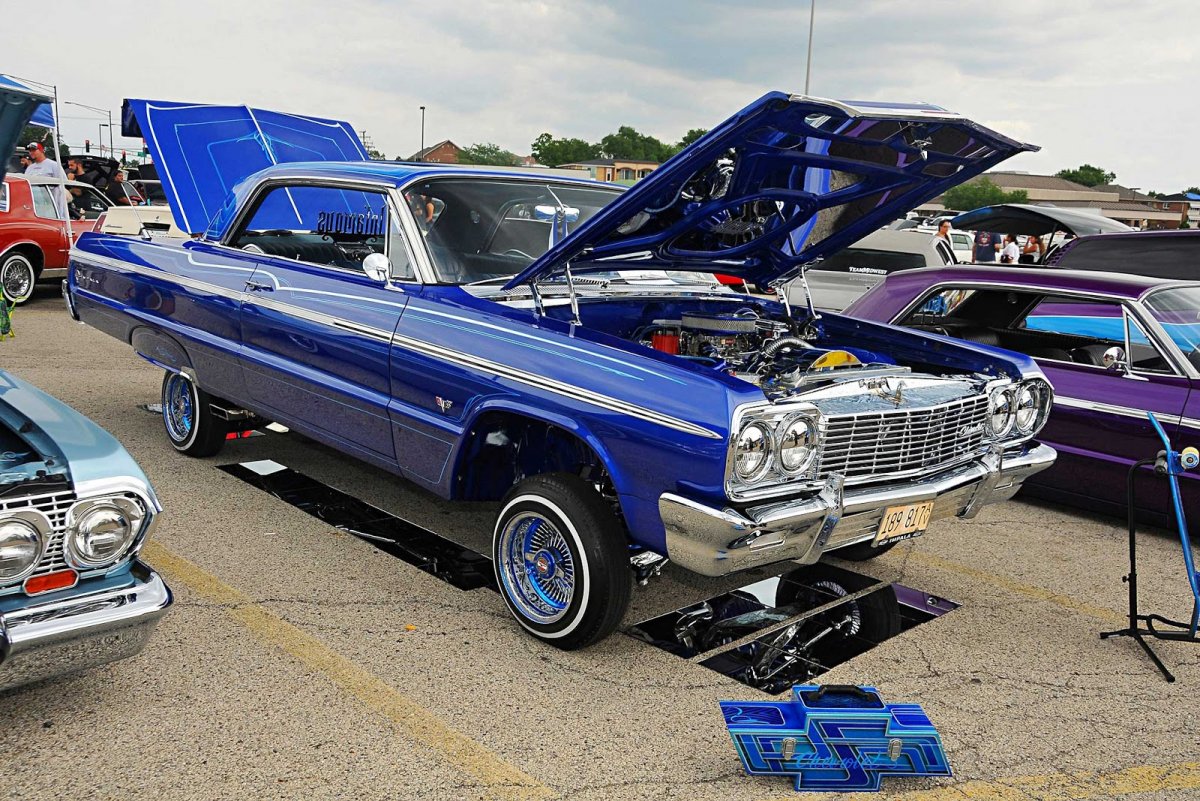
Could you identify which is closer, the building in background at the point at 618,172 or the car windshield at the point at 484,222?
the car windshield at the point at 484,222

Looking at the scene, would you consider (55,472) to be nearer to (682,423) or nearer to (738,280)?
(682,423)

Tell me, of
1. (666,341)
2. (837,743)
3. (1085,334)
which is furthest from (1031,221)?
(837,743)

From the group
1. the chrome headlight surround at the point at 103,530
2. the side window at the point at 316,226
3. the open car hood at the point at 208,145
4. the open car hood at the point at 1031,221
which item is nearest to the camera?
the chrome headlight surround at the point at 103,530

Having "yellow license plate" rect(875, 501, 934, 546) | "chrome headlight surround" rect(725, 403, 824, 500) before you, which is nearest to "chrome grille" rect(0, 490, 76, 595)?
"chrome headlight surround" rect(725, 403, 824, 500)

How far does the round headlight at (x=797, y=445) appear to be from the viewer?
3227 millimetres

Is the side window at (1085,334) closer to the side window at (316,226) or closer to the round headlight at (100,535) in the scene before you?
the side window at (316,226)

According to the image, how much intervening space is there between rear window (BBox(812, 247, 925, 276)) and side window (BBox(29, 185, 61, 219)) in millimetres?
9135

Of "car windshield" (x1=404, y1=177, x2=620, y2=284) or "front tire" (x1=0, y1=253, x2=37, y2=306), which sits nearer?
"car windshield" (x1=404, y1=177, x2=620, y2=284)

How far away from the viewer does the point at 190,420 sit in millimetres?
5770

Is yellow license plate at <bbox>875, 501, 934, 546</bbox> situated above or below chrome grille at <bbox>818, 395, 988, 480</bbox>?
below

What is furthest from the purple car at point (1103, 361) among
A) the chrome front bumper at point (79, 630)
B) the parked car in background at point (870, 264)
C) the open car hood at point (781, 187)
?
the chrome front bumper at point (79, 630)

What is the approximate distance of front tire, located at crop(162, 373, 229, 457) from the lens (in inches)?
223

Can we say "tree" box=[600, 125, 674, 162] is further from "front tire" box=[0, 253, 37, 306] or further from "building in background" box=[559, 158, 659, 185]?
"front tire" box=[0, 253, 37, 306]

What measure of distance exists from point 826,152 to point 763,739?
2.18 meters
